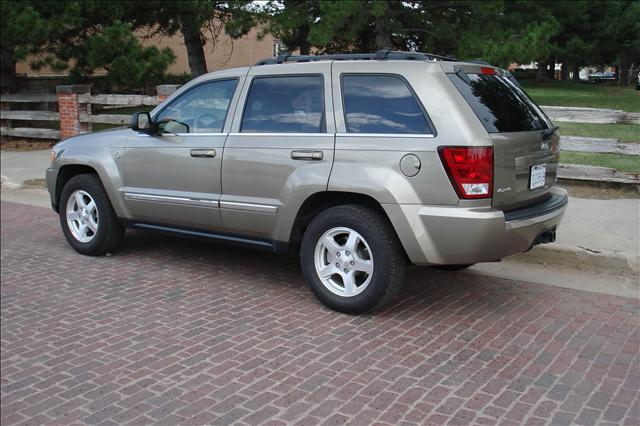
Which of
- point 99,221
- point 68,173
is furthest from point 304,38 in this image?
point 99,221

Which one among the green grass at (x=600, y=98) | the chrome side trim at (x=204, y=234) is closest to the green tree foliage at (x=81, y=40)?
the green grass at (x=600, y=98)

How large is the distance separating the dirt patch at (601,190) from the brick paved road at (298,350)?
327 centimetres

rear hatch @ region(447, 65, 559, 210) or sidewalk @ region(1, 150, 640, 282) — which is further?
sidewalk @ region(1, 150, 640, 282)

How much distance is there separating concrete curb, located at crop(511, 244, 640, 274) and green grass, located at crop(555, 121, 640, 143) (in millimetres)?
2283

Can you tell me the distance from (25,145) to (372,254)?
14224 mm

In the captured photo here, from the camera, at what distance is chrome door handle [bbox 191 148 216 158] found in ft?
18.4

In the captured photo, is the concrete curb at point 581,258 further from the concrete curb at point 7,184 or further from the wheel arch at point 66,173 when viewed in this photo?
the concrete curb at point 7,184

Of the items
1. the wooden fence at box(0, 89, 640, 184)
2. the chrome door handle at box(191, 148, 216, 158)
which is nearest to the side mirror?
the chrome door handle at box(191, 148, 216, 158)

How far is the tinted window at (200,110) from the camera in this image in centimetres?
576

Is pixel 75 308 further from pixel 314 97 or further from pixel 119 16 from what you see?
pixel 119 16

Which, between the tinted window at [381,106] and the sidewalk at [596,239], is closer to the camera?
the tinted window at [381,106]

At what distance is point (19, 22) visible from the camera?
13.6 meters

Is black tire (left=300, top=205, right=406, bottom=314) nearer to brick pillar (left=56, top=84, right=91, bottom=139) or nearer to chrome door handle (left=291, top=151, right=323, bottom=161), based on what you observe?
chrome door handle (left=291, top=151, right=323, bottom=161)

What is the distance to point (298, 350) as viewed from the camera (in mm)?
4332
